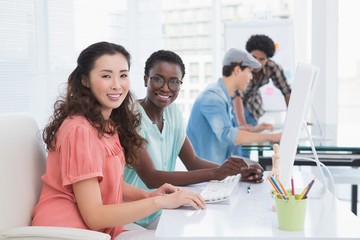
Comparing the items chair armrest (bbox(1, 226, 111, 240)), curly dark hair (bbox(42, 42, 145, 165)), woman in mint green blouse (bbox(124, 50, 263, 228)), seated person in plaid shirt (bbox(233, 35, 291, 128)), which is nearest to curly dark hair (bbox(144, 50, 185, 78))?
woman in mint green blouse (bbox(124, 50, 263, 228))

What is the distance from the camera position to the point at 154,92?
2230mm

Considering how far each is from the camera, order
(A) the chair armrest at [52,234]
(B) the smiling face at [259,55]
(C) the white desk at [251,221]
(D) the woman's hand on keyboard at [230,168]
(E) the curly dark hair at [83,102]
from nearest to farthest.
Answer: (C) the white desk at [251,221] → (A) the chair armrest at [52,234] → (E) the curly dark hair at [83,102] → (D) the woman's hand on keyboard at [230,168] → (B) the smiling face at [259,55]

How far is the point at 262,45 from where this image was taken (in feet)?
15.2

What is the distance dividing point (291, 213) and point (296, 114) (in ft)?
1.12

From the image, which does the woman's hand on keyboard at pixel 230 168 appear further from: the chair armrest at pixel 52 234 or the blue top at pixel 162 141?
the chair armrest at pixel 52 234

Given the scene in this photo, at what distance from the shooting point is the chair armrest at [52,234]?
4.71 feet

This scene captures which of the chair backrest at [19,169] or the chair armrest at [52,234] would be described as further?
the chair backrest at [19,169]

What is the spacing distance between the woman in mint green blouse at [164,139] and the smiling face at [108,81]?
36cm

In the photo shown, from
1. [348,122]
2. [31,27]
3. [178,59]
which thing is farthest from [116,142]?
[348,122]

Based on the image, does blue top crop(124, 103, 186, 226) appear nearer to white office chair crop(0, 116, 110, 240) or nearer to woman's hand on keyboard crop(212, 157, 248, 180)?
woman's hand on keyboard crop(212, 157, 248, 180)

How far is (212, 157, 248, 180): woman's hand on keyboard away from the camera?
193cm

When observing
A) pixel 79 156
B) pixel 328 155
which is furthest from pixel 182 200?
pixel 328 155

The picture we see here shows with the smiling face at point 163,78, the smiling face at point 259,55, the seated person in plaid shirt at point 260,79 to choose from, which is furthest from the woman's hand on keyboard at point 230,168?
Answer: the smiling face at point 259,55

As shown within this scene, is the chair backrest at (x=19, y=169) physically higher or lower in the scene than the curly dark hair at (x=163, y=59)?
lower
